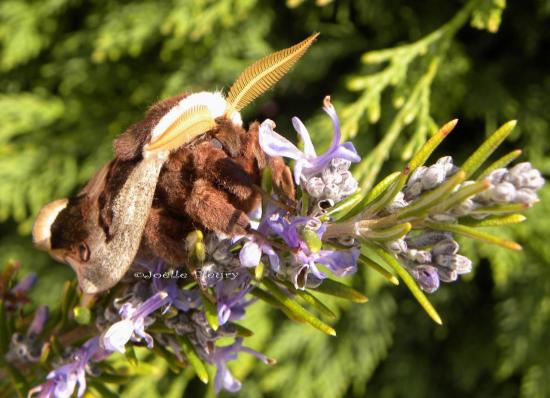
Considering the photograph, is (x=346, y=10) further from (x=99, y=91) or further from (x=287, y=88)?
(x=99, y=91)

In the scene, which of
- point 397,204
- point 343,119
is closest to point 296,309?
point 397,204

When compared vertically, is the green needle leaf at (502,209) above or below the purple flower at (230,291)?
above

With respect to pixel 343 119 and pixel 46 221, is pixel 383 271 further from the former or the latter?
pixel 343 119

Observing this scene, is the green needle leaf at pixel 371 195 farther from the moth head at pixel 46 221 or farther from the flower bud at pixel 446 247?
the moth head at pixel 46 221

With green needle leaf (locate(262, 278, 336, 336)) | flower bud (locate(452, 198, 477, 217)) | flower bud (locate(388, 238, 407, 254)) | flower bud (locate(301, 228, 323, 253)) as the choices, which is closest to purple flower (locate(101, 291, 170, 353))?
green needle leaf (locate(262, 278, 336, 336))

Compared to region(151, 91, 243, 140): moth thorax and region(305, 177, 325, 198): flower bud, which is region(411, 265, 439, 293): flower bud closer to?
region(305, 177, 325, 198): flower bud

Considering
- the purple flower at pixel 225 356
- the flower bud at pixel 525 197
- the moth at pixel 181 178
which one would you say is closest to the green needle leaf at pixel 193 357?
the purple flower at pixel 225 356

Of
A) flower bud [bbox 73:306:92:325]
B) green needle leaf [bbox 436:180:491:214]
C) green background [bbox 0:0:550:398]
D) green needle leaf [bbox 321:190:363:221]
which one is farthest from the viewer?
green background [bbox 0:0:550:398]
